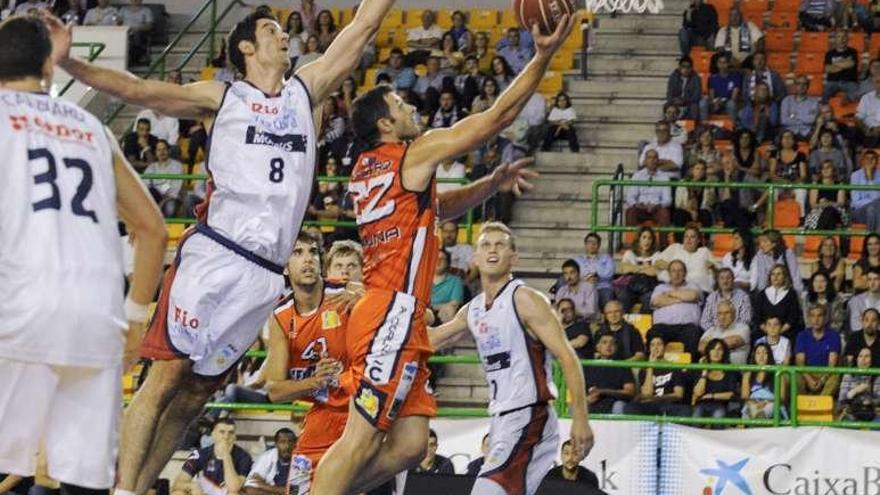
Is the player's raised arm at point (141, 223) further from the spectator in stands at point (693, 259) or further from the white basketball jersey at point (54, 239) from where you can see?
the spectator in stands at point (693, 259)

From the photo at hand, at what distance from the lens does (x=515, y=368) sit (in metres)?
10.8

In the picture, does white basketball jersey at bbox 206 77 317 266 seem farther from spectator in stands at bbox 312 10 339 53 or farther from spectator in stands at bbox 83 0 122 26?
spectator in stands at bbox 83 0 122 26

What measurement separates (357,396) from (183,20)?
674 inches

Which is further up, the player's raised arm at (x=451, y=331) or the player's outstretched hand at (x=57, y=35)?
the player's outstretched hand at (x=57, y=35)

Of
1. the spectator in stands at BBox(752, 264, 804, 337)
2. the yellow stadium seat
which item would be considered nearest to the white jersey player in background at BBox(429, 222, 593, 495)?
the spectator in stands at BBox(752, 264, 804, 337)

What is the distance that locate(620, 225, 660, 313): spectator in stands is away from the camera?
1867cm

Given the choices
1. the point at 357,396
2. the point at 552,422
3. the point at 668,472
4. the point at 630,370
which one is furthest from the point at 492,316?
the point at 630,370

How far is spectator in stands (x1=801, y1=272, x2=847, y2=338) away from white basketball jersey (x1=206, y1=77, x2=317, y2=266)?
987 cm

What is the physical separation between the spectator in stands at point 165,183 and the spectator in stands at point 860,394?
8045mm

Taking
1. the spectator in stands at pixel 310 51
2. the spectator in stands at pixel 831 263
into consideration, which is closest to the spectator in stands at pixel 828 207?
the spectator in stands at pixel 831 263

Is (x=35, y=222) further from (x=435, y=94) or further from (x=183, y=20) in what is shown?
(x=183, y=20)

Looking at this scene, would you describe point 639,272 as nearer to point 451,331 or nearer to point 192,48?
point 451,331

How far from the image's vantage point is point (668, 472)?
14797 mm

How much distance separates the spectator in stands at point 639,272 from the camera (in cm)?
1867
